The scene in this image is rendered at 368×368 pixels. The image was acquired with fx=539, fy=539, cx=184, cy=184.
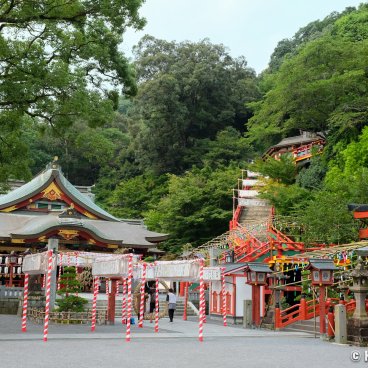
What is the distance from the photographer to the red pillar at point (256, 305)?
22672 millimetres

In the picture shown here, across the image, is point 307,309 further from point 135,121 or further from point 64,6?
point 135,121

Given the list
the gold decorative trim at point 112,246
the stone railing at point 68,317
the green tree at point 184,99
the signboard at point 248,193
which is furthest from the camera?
the green tree at point 184,99

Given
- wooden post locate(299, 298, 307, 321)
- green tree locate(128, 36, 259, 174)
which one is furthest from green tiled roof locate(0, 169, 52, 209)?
green tree locate(128, 36, 259, 174)

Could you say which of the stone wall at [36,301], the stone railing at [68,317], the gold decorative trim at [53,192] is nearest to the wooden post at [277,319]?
the stone railing at [68,317]

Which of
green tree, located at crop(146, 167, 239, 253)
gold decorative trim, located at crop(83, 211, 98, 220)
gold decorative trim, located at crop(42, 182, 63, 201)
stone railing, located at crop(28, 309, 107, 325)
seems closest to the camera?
stone railing, located at crop(28, 309, 107, 325)

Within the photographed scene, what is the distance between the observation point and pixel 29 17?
15672 millimetres

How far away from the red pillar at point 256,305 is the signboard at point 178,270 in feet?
18.1

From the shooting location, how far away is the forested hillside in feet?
55.5

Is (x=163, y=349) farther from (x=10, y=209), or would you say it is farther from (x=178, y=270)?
(x=10, y=209)

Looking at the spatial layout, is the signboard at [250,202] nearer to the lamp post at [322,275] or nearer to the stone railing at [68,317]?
the stone railing at [68,317]

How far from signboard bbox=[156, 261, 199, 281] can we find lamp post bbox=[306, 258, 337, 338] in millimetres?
4299

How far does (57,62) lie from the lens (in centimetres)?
1622

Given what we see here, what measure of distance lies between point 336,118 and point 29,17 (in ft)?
81.2

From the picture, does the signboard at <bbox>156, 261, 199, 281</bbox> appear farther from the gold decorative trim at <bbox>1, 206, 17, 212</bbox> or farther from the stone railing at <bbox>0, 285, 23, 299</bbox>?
the gold decorative trim at <bbox>1, 206, 17, 212</bbox>
